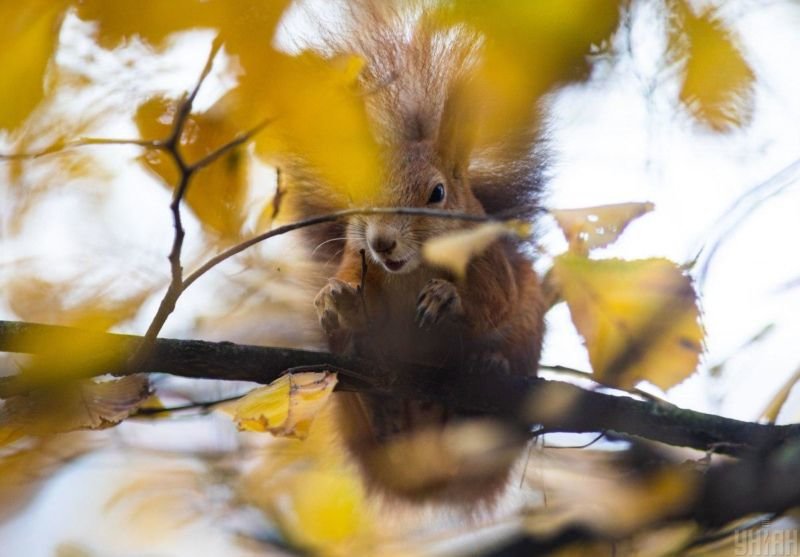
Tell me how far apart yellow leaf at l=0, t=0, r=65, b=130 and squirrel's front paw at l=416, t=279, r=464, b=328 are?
53.8 inches

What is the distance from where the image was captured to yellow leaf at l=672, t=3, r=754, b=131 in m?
1.47

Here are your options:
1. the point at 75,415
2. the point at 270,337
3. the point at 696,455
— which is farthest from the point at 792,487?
the point at 270,337

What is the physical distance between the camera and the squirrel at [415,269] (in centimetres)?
240

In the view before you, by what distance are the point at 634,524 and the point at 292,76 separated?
98 cm

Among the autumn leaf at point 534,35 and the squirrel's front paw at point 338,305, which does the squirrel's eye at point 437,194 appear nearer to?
the squirrel's front paw at point 338,305

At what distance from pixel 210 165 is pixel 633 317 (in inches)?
33.9

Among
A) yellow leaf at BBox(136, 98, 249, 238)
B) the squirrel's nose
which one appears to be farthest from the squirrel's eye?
yellow leaf at BBox(136, 98, 249, 238)

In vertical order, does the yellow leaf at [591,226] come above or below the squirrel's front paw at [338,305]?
below

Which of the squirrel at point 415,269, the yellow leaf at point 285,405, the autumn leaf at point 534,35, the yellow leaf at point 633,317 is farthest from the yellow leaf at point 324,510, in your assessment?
the autumn leaf at point 534,35

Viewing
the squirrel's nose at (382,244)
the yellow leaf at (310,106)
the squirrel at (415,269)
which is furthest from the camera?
the squirrel at (415,269)

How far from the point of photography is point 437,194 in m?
2.57

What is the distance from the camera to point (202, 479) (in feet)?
9.01

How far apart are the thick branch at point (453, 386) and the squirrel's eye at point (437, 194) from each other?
0.60 metres

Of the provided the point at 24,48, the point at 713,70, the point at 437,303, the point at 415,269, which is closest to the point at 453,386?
the point at 437,303
